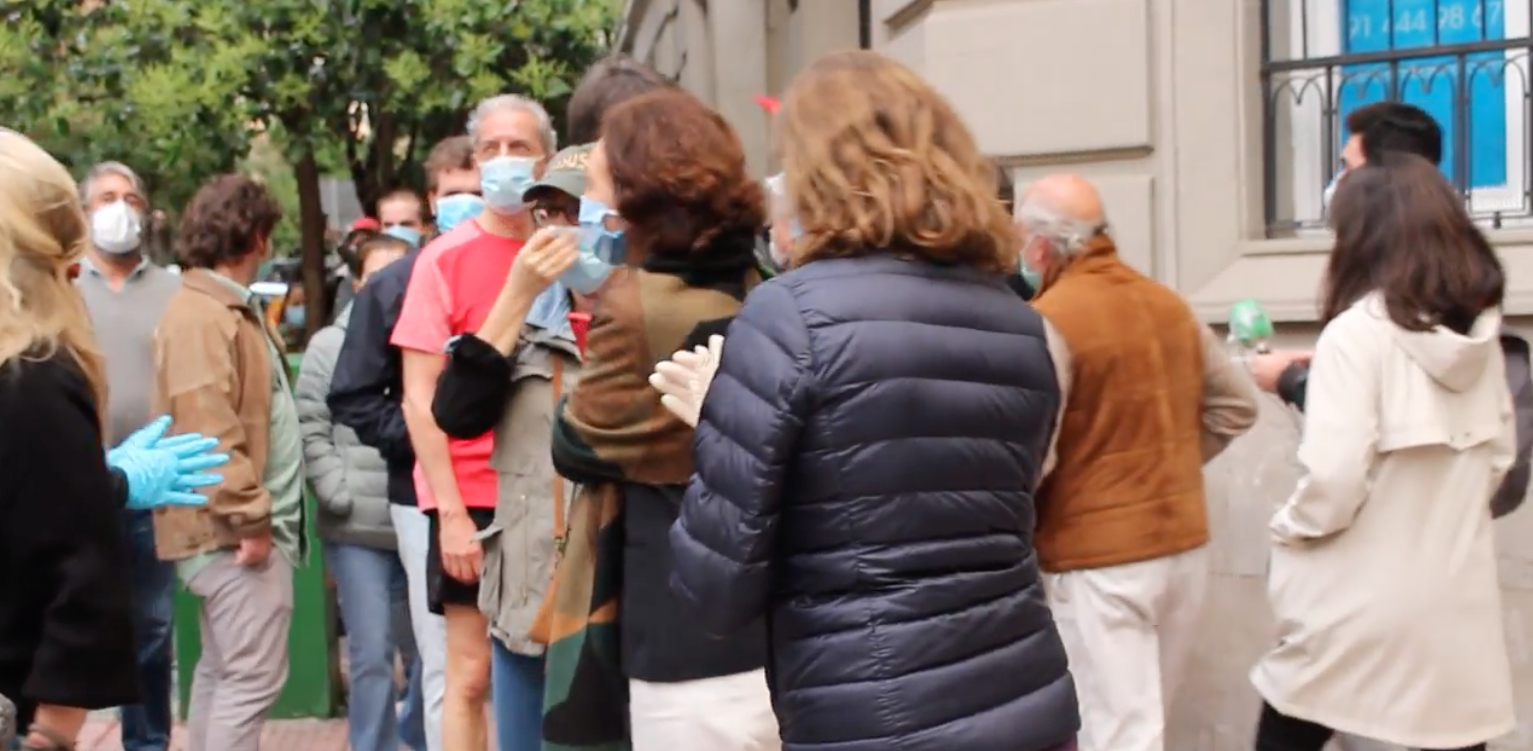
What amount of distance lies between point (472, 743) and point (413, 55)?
667 cm

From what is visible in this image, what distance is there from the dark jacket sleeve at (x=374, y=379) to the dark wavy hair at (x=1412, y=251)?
2550mm

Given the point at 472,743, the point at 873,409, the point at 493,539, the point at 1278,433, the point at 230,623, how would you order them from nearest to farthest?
1. the point at 873,409
2. the point at 493,539
3. the point at 472,743
4. the point at 230,623
5. the point at 1278,433

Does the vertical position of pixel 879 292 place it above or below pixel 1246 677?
above

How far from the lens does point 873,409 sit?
2.73m

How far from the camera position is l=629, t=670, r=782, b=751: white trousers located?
3.25m

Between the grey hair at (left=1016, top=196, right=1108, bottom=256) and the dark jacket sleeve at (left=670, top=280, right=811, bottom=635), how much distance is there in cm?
193

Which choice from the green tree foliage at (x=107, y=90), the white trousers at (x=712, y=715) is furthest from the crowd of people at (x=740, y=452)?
the green tree foliage at (x=107, y=90)

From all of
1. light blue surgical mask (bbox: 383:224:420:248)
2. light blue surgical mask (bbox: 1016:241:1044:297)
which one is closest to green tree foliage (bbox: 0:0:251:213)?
light blue surgical mask (bbox: 383:224:420:248)

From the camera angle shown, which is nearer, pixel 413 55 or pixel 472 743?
pixel 472 743

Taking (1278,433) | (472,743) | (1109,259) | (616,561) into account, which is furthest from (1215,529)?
(616,561)

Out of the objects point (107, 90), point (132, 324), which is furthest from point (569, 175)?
point (107, 90)

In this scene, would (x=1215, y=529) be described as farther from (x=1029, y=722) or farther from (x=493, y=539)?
(x=1029, y=722)

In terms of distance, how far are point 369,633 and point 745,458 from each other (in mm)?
3403

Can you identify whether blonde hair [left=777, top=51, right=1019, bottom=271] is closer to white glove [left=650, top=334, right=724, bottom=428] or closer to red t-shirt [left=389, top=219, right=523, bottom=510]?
white glove [left=650, top=334, right=724, bottom=428]
